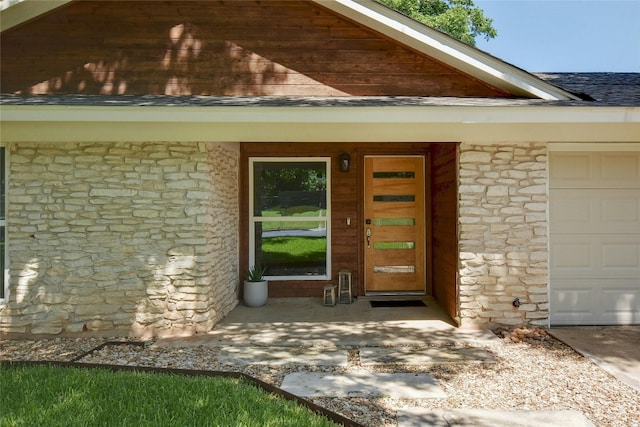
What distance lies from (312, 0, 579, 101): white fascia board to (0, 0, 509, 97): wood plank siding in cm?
21

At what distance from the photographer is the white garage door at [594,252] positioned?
5410 millimetres

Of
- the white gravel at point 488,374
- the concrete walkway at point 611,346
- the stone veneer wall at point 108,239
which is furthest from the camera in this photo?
the stone veneer wall at point 108,239

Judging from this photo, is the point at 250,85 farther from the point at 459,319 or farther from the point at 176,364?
the point at 459,319

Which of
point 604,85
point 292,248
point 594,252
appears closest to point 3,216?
point 292,248

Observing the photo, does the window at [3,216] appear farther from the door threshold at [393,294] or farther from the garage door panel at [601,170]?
the garage door panel at [601,170]

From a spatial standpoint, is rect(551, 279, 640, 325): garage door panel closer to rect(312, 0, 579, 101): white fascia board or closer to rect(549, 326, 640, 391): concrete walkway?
rect(549, 326, 640, 391): concrete walkway

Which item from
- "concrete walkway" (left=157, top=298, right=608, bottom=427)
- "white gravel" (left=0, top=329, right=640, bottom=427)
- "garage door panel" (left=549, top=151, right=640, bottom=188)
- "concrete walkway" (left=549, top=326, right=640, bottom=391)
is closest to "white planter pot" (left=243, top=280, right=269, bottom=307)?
"concrete walkway" (left=157, top=298, right=608, bottom=427)

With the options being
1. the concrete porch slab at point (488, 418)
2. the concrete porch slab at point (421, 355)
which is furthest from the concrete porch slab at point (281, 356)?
the concrete porch slab at point (488, 418)

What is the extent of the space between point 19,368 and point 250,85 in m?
3.89

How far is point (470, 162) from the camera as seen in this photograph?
16.9 ft

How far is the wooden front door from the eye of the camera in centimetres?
708

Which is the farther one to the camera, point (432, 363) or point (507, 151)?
point (507, 151)

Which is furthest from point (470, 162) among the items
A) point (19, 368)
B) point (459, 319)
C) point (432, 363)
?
point (19, 368)

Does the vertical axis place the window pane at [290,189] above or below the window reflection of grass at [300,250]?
above
